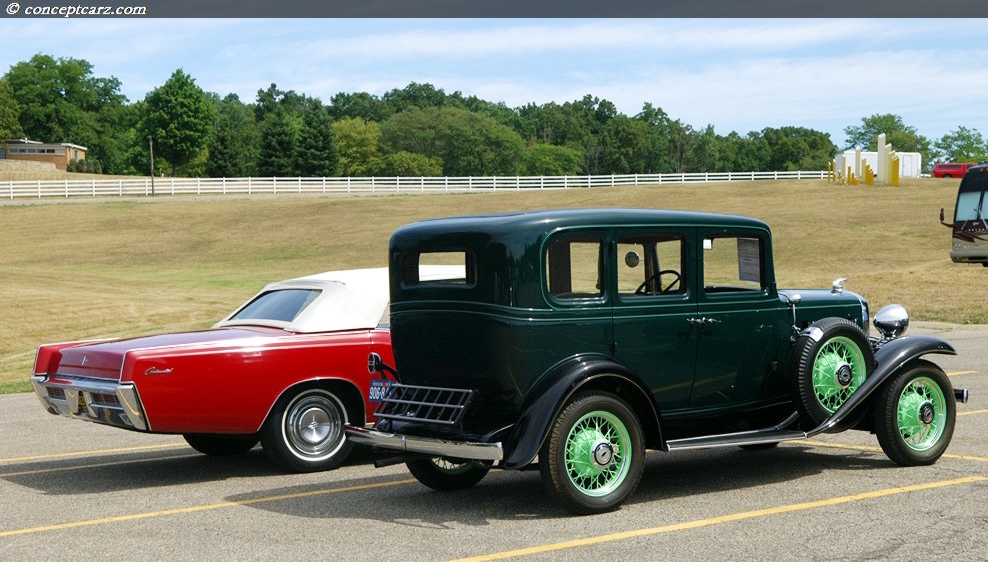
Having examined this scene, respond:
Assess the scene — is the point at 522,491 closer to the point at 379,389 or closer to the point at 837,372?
the point at 379,389

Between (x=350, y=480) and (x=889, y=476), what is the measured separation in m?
3.83

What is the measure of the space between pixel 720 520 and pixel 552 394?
123 cm

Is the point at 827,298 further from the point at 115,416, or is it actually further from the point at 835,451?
the point at 115,416

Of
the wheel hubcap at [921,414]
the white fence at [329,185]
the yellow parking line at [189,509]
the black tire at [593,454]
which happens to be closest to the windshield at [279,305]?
the yellow parking line at [189,509]

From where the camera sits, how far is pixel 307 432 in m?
8.70

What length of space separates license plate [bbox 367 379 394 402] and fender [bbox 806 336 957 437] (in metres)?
2.82

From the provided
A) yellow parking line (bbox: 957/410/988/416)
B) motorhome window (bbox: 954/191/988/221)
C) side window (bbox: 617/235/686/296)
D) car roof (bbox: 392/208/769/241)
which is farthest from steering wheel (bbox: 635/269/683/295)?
motorhome window (bbox: 954/191/988/221)

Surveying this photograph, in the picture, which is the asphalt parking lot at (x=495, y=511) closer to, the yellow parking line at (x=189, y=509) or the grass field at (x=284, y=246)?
the yellow parking line at (x=189, y=509)

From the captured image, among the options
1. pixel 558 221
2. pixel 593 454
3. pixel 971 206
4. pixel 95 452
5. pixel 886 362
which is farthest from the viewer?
pixel 971 206

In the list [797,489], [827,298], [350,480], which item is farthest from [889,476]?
[350,480]

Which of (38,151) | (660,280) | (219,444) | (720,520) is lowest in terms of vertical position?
(219,444)

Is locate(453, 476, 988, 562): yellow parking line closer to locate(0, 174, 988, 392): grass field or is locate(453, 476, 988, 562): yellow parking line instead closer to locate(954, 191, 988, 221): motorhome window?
locate(0, 174, 988, 392): grass field

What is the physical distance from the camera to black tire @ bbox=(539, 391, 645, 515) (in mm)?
6539

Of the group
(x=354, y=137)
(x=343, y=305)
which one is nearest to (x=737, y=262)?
(x=343, y=305)
